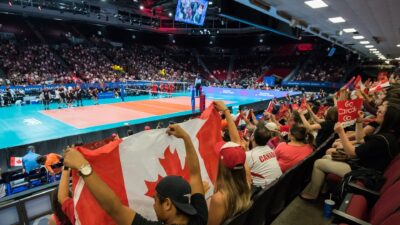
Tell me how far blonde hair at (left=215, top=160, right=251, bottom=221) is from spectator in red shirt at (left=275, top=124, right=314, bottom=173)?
1628 millimetres

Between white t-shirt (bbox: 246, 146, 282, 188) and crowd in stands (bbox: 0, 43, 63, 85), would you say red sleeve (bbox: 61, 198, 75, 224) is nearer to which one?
white t-shirt (bbox: 246, 146, 282, 188)

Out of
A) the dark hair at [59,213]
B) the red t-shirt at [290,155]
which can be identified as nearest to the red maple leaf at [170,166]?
the dark hair at [59,213]

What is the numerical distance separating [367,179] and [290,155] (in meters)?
1.01

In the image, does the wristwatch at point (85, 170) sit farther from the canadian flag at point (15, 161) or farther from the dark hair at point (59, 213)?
the canadian flag at point (15, 161)

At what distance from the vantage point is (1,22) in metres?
25.3

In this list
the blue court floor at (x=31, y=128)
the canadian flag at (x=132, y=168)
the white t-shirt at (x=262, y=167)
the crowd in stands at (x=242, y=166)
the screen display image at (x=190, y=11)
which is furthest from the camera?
the screen display image at (x=190, y=11)

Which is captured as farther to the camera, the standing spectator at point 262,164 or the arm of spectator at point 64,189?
the standing spectator at point 262,164

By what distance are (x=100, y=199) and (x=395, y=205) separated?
1.91 meters

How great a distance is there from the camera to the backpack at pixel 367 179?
2.71 meters

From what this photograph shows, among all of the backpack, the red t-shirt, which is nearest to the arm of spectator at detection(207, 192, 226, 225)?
the backpack

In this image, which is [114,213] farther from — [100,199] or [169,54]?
[169,54]

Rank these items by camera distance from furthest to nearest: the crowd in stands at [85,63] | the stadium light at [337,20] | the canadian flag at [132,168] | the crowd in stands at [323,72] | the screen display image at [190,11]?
the crowd in stands at [323,72] < the crowd in stands at [85,63] < the screen display image at [190,11] < the stadium light at [337,20] < the canadian flag at [132,168]

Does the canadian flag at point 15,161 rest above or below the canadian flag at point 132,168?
below

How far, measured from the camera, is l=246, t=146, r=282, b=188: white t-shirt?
295cm
